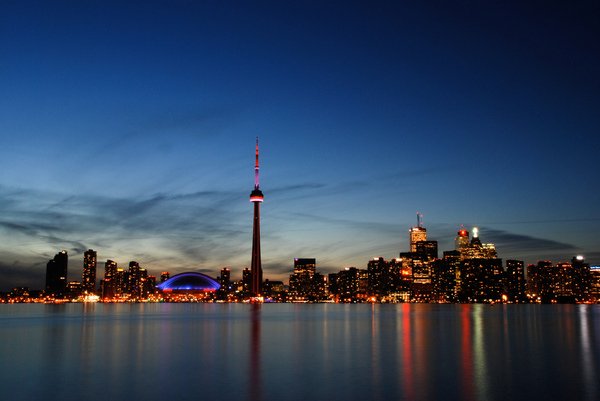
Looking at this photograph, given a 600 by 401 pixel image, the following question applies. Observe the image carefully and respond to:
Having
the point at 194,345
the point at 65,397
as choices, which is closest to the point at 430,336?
the point at 194,345

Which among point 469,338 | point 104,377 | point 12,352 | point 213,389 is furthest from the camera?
point 469,338

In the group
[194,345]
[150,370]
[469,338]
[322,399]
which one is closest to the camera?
[322,399]

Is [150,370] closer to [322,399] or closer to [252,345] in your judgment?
[322,399]

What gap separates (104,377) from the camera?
→ 3325 centimetres

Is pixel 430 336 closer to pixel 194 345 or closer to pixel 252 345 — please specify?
pixel 252 345

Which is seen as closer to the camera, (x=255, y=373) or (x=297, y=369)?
(x=255, y=373)

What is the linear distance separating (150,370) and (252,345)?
19.1 metres

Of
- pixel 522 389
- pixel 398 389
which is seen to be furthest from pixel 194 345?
pixel 522 389

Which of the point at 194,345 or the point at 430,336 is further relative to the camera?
the point at 430,336

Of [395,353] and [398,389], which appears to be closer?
[398,389]

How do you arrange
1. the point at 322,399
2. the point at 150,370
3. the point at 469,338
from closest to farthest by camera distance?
the point at 322,399 → the point at 150,370 → the point at 469,338

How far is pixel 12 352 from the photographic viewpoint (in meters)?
46.8

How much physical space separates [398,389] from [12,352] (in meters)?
33.6

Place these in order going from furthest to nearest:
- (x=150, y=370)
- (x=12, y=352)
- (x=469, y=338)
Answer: (x=469, y=338) → (x=12, y=352) → (x=150, y=370)
